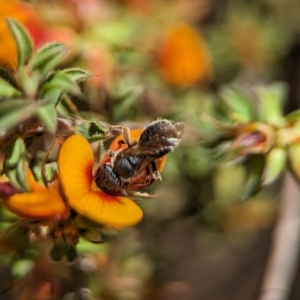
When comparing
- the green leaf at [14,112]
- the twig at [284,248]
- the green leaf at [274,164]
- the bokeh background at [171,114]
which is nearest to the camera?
the green leaf at [14,112]

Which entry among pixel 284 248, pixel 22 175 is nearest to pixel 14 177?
pixel 22 175

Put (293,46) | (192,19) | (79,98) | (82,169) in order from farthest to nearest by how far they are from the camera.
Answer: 1. (293,46)
2. (192,19)
3. (79,98)
4. (82,169)

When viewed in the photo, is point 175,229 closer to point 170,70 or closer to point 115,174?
point 170,70

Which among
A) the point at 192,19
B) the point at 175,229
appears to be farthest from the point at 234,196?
the point at 192,19

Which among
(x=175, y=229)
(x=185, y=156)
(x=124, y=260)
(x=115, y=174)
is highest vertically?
(x=115, y=174)

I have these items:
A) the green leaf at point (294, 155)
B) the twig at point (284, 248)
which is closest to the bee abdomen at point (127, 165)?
the green leaf at point (294, 155)

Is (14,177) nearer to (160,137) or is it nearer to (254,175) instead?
(160,137)

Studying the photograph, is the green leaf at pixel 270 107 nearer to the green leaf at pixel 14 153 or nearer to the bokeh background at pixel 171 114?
the bokeh background at pixel 171 114
